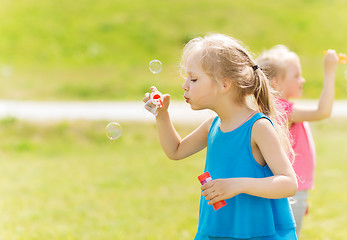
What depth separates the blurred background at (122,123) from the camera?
5391 mm

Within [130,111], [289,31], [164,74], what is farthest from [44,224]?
[289,31]

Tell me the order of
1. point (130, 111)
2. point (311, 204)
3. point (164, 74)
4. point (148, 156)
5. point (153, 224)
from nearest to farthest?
1. point (153, 224)
2. point (311, 204)
3. point (148, 156)
4. point (130, 111)
5. point (164, 74)

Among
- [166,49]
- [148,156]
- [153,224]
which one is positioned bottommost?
[153,224]

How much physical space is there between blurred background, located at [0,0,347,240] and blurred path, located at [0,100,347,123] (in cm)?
47

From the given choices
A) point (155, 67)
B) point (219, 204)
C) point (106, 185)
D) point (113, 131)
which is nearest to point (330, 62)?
point (155, 67)

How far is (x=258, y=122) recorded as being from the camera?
8.08 ft

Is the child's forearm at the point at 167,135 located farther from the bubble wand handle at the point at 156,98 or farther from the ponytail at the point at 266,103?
the ponytail at the point at 266,103

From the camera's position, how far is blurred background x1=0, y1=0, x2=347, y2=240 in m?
5.39

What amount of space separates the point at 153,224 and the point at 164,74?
10464 mm

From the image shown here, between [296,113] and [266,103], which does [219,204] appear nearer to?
[266,103]

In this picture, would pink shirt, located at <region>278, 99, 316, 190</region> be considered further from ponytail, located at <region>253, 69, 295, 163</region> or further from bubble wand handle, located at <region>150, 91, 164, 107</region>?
bubble wand handle, located at <region>150, 91, 164, 107</region>

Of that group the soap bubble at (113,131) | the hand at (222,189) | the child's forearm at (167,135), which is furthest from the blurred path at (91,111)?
the hand at (222,189)

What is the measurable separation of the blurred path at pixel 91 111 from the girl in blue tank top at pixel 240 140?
7215 millimetres

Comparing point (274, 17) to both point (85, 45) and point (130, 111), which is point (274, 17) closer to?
point (85, 45)
